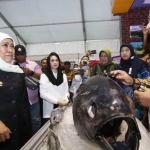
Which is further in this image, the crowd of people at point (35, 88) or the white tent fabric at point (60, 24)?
the white tent fabric at point (60, 24)

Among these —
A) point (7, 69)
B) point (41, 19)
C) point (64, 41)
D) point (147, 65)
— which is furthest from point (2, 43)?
point (64, 41)

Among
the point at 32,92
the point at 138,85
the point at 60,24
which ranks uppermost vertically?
the point at 60,24

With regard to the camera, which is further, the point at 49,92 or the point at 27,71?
the point at 27,71

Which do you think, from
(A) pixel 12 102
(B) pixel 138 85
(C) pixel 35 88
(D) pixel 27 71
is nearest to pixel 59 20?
(D) pixel 27 71

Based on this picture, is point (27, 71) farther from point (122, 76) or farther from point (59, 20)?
point (59, 20)

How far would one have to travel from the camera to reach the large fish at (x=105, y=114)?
579mm

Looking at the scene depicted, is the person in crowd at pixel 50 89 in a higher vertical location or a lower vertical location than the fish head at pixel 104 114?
lower

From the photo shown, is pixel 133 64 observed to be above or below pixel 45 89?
above

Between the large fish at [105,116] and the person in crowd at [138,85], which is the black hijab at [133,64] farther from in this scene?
the large fish at [105,116]

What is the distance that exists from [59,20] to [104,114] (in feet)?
17.8

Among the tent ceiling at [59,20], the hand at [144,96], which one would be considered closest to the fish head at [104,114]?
the hand at [144,96]

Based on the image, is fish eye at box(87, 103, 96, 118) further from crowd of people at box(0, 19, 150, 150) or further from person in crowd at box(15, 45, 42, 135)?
person in crowd at box(15, 45, 42, 135)

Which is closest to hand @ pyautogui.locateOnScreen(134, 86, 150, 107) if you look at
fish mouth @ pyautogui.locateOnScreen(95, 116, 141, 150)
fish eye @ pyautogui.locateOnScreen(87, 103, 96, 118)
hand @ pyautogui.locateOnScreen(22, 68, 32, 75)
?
fish mouth @ pyautogui.locateOnScreen(95, 116, 141, 150)

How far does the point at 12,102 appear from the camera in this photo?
133cm
